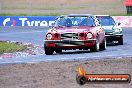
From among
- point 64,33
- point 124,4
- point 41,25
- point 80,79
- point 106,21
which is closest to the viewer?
point 80,79

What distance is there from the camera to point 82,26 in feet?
62.7

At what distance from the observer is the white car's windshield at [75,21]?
19250 mm

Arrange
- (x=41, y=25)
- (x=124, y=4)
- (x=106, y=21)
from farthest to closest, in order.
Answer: (x=124, y=4), (x=41, y=25), (x=106, y=21)

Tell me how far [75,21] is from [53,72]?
8.27 meters

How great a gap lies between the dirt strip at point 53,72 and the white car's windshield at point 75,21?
209 inches

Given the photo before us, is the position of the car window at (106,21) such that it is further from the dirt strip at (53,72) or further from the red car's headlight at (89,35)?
the dirt strip at (53,72)

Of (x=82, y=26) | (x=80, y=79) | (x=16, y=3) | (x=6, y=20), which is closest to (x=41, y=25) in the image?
(x=6, y=20)

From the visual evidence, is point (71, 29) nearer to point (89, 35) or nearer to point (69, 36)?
point (69, 36)

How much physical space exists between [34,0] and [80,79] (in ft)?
184

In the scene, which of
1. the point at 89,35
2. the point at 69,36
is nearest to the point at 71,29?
the point at 69,36

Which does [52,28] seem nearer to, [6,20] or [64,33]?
[64,33]

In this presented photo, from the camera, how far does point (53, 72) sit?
11375 millimetres

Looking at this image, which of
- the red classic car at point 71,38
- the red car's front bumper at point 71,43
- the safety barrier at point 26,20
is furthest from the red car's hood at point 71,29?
the safety barrier at point 26,20

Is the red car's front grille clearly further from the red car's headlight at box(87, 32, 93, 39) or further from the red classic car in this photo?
the red car's headlight at box(87, 32, 93, 39)
